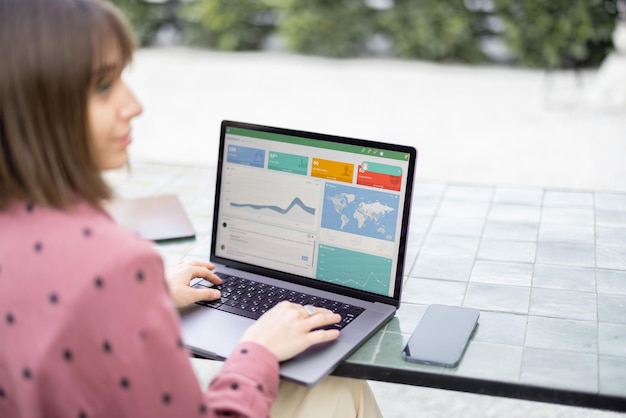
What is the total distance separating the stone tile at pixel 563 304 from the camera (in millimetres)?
1550

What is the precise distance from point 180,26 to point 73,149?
8723 mm

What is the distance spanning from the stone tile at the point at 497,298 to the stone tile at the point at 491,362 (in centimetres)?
17

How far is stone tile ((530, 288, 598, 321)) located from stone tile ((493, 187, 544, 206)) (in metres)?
0.57

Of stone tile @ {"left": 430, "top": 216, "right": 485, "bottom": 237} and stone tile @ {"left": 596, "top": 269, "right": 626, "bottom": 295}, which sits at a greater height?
stone tile @ {"left": 430, "top": 216, "right": 485, "bottom": 237}

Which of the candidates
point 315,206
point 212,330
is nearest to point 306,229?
point 315,206

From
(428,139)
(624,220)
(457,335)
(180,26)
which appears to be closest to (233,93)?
(428,139)

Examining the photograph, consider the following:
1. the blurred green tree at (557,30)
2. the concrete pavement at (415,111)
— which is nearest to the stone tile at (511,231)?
the concrete pavement at (415,111)

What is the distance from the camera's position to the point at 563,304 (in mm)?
1594

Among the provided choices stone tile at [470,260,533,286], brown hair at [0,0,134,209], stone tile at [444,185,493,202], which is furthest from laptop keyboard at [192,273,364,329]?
stone tile at [444,185,493,202]

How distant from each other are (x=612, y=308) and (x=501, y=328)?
0.81 ft

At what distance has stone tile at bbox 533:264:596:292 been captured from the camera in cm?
168

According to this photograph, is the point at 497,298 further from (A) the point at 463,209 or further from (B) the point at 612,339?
(A) the point at 463,209

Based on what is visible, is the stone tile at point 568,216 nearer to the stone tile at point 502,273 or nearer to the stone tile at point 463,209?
the stone tile at point 463,209

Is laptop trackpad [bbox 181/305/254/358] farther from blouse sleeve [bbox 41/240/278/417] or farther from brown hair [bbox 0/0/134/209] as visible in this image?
brown hair [bbox 0/0/134/209]
